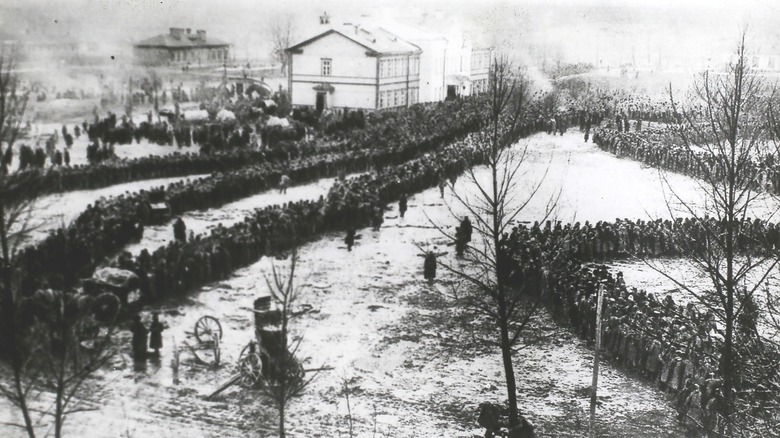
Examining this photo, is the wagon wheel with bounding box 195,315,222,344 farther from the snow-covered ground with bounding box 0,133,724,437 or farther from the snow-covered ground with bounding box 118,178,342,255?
the snow-covered ground with bounding box 118,178,342,255

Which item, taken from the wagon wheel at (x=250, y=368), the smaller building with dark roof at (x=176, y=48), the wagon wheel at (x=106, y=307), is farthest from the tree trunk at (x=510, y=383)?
the smaller building with dark roof at (x=176, y=48)

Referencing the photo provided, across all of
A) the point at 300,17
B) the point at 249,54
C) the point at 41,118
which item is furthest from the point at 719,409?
the point at 249,54

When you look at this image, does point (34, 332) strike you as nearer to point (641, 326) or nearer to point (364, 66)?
point (641, 326)

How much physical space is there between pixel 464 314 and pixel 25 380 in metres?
8.99

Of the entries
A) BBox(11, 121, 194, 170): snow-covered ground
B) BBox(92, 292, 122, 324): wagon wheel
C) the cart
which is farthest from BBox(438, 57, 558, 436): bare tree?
BBox(11, 121, 194, 170): snow-covered ground

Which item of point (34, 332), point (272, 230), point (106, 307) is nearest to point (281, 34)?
point (272, 230)

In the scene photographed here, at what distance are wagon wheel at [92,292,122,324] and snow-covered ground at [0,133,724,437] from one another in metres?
0.58

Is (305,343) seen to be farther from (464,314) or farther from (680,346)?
(680,346)

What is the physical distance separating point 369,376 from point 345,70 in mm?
34152

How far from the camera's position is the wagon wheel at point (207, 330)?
43.5ft

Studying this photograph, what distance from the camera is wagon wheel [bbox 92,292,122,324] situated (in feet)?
46.4

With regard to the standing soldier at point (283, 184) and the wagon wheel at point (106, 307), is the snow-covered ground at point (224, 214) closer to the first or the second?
the standing soldier at point (283, 184)

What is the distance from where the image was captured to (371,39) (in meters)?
45.0

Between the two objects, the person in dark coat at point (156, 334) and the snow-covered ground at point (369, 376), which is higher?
the person in dark coat at point (156, 334)
